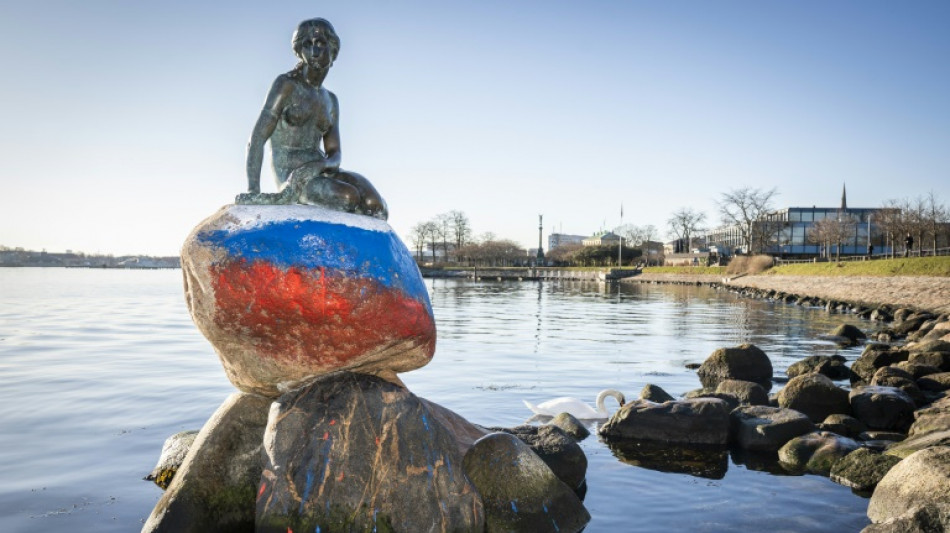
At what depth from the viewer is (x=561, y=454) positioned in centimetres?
920

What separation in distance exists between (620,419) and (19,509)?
27.8 feet

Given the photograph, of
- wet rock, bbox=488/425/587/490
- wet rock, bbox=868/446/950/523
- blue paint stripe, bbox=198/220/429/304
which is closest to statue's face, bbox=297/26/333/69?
blue paint stripe, bbox=198/220/429/304

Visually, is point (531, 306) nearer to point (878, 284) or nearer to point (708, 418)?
point (878, 284)

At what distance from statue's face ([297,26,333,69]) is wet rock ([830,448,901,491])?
8.30 m

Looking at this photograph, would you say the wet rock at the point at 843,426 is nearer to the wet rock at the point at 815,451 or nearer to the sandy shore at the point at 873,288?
the wet rock at the point at 815,451

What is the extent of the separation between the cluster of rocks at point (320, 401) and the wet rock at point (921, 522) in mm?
3155

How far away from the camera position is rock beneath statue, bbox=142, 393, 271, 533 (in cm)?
668

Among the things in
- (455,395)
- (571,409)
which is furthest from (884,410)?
(455,395)

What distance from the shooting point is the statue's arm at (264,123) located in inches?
299

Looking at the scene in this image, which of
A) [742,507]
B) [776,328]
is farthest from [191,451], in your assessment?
[776,328]

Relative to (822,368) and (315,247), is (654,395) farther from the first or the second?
(315,247)

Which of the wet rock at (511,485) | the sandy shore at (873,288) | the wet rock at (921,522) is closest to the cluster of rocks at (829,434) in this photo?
the wet rock at (921,522)

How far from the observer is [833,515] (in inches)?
333

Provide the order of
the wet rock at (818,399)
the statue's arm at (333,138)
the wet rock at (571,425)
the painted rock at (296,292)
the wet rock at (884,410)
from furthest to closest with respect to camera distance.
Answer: the wet rock at (818,399), the wet rock at (884,410), the wet rock at (571,425), the statue's arm at (333,138), the painted rock at (296,292)
